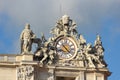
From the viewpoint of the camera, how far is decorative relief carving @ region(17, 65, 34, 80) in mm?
37750

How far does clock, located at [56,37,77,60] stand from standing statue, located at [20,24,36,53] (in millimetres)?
1622

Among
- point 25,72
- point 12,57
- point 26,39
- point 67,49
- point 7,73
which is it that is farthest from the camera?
point 67,49

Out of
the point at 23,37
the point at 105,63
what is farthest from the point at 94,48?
the point at 23,37

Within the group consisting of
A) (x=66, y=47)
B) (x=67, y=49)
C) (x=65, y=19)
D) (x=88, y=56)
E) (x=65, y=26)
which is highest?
(x=65, y=19)

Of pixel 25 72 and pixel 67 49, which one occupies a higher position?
pixel 67 49

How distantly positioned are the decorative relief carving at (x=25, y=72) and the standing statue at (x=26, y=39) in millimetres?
964

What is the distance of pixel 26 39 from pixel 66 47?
2413mm

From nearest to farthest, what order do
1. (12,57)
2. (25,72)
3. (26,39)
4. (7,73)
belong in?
(25,72)
(7,73)
(26,39)
(12,57)

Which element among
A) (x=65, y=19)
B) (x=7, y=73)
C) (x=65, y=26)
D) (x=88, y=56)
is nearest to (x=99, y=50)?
(x=88, y=56)

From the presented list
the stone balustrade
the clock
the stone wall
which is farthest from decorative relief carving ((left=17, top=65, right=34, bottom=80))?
the clock

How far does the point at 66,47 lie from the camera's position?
39156 millimetres

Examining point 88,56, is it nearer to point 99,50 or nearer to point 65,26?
point 99,50

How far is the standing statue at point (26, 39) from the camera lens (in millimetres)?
38188

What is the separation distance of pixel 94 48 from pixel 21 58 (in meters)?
4.41
